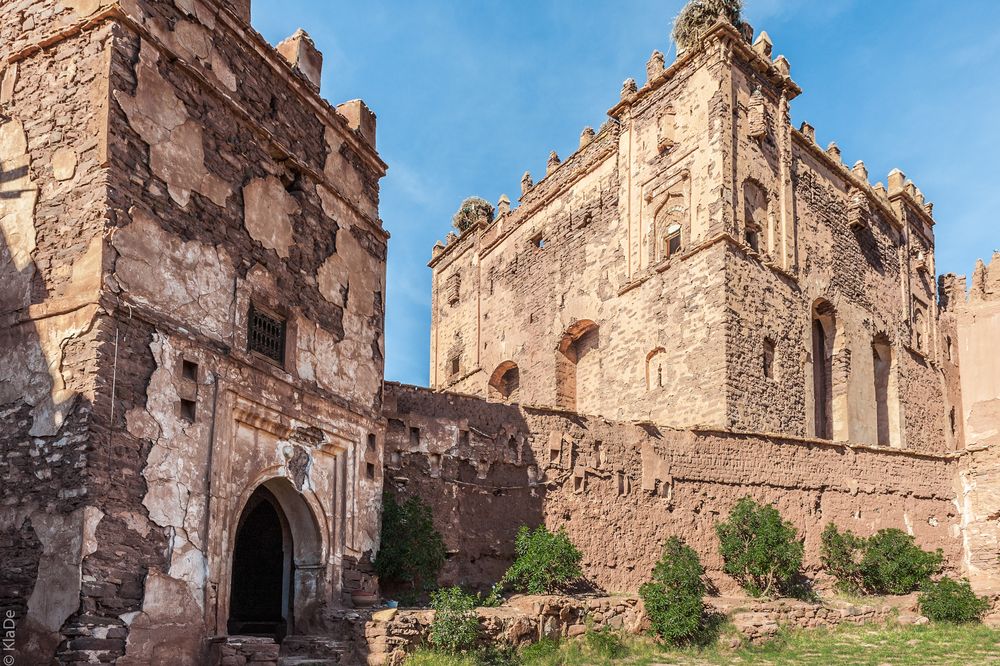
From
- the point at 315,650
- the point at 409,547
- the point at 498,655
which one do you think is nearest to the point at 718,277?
the point at 409,547

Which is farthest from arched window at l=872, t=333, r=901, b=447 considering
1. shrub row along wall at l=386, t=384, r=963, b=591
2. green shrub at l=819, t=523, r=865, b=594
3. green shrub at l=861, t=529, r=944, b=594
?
green shrub at l=819, t=523, r=865, b=594

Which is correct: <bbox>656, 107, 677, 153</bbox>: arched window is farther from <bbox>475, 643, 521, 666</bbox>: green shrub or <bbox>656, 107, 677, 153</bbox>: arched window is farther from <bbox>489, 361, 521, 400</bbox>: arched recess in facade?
<bbox>475, 643, 521, 666</bbox>: green shrub

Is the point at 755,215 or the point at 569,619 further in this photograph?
the point at 755,215

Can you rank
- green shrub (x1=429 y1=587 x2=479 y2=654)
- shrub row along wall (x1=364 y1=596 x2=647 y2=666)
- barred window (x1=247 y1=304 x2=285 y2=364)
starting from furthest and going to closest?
barred window (x1=247 y1=304 x2=285 y2=364) < green shrub (x1=429 y1=587 x2=479 y2=654) < shrub row along wall (x1=364 y1=596 x2=647 y2=666)

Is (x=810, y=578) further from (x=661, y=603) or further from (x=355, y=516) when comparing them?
(x=355, y=516)

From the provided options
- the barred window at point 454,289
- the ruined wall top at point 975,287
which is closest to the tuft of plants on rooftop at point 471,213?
the barred window at point 454,289

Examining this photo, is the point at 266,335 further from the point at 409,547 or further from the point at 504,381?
the point at 504,381

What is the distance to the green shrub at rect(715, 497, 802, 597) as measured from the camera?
54.7 feet

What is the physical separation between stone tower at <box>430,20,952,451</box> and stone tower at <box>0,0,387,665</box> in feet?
28.2

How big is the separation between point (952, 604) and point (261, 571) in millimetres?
10343

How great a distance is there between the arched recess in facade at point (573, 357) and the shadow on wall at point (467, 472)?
9172 mm

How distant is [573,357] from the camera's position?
25.6 metres

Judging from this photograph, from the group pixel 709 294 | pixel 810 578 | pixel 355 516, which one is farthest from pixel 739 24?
pixel 355 516

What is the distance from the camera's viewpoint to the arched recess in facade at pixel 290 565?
A: 12.5m
